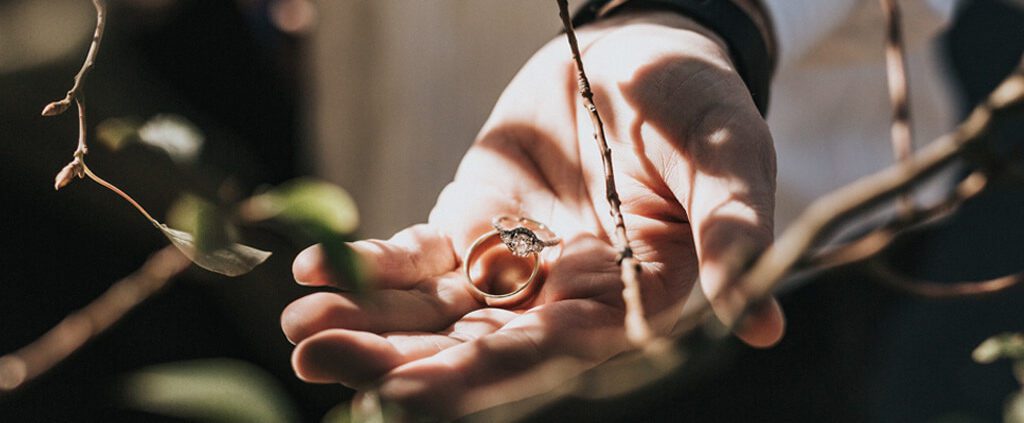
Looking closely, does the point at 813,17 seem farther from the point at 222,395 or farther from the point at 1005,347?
the point at 222,395

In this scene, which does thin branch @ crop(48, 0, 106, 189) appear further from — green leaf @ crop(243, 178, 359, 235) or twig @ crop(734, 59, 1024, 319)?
twig @ crop(734, 59, 1024, 319)

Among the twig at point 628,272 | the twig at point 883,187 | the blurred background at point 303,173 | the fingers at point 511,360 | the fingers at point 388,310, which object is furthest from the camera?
the blurred background at point 303,173

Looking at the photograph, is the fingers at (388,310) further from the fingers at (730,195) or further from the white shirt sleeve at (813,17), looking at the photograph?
the white shirt sleeve at (813,17)

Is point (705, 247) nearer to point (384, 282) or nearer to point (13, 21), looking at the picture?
point (384, 282)

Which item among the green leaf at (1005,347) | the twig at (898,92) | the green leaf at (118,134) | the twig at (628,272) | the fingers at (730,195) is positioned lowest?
the green leaf at (1005,347)


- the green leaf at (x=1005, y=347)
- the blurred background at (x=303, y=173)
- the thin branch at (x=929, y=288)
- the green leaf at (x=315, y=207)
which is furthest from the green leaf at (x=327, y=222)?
the blurred background at (x=303, y=173)

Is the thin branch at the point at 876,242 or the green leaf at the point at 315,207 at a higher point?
the green leaf at the point at 315,207
